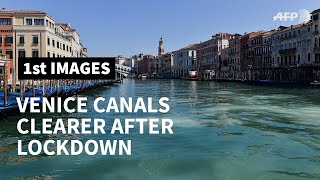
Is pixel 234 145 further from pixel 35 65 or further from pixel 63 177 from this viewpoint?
pixel 35 65

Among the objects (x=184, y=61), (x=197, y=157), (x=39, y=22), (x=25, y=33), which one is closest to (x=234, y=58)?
(x=184, y=61)

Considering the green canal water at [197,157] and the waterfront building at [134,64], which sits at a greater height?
the waterfront building at [134,64]

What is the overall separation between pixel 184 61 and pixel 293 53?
61.9 meters

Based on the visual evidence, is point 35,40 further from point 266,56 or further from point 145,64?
point 145,64

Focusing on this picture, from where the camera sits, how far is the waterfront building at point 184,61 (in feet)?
363

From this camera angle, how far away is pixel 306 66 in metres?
50.4

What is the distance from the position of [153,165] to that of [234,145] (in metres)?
3.14

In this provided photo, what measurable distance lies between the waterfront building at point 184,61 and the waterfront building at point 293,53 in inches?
1905

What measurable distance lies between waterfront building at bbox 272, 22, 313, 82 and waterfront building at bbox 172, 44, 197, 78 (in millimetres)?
48399

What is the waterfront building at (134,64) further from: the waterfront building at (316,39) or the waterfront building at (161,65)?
the waterfront building at (316,39)

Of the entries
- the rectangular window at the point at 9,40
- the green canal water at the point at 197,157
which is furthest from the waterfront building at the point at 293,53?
the green canal water at the point at 197,157

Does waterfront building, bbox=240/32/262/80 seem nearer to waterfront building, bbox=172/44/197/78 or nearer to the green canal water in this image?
waterfront building, bbox=172/44/197/78

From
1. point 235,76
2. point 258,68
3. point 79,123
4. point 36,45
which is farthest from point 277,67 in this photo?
point 79,123

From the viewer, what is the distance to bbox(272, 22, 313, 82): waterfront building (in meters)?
52.1
